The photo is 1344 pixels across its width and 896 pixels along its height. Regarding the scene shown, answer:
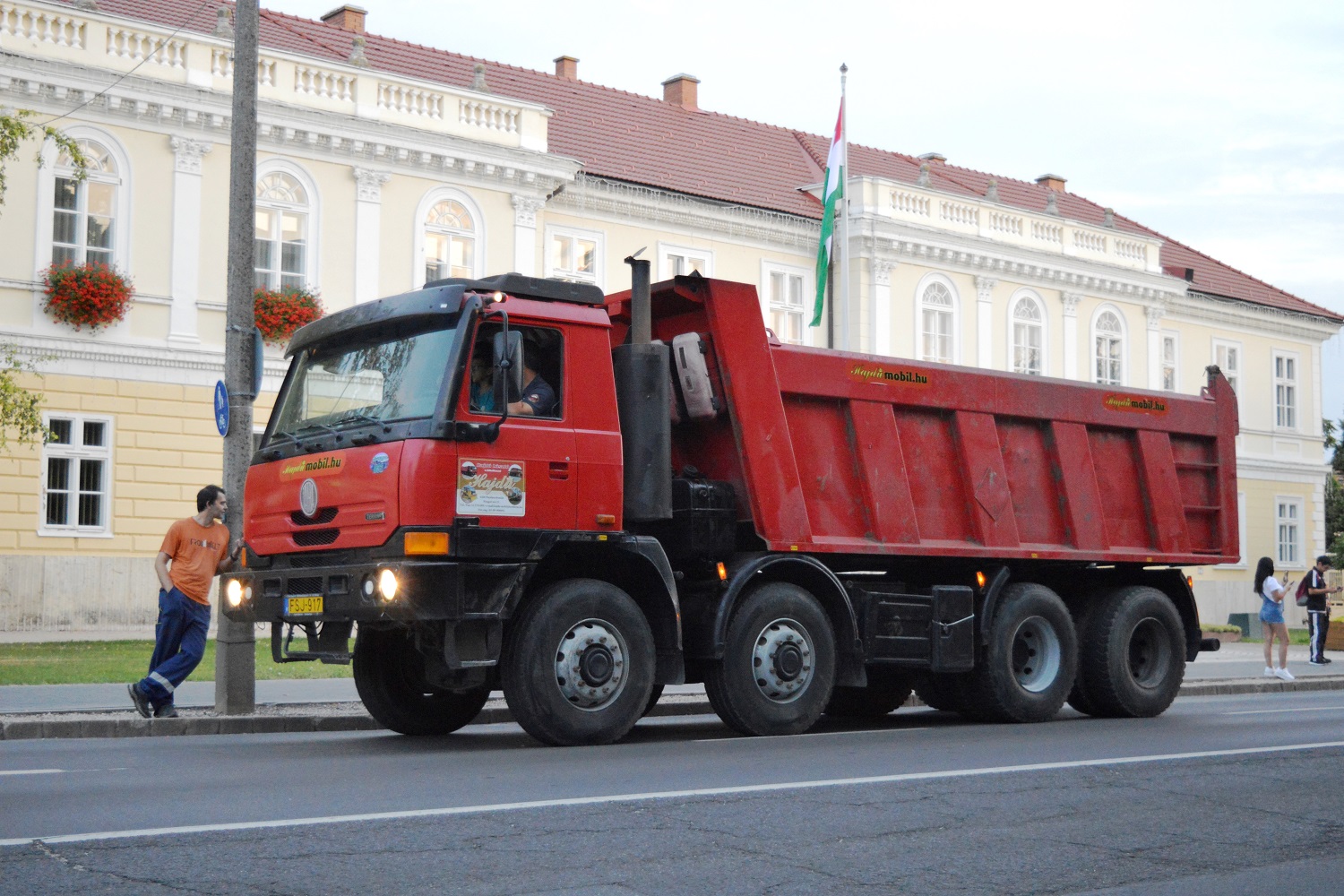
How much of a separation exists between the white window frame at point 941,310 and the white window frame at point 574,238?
27.4 feet

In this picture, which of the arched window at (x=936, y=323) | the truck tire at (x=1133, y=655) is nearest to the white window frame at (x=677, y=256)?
the arched window at (x=936, y=323)

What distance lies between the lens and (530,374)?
10.5 m

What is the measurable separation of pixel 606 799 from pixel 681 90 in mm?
34898

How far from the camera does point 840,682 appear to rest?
1191cm

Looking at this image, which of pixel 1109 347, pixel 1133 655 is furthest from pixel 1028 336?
pixel 1133 655

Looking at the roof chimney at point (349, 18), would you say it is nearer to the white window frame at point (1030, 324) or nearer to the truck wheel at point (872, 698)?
the white window frame at point (1030, 324)

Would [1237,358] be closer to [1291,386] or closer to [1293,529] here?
[1291,386]

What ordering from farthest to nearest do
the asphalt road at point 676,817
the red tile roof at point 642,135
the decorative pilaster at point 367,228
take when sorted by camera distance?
the red tile roof at point 642,135 < the decorative pilaster at point 367,228 < the asphalt road at point 676,817

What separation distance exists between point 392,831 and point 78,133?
70.3ft

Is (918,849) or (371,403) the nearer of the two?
(918,849)

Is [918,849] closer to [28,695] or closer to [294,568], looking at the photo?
[294,568]

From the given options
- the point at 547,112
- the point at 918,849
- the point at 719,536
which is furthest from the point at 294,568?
the point at 547,112

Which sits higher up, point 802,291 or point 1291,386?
point 802,291

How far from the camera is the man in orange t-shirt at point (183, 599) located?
12.2 metres
